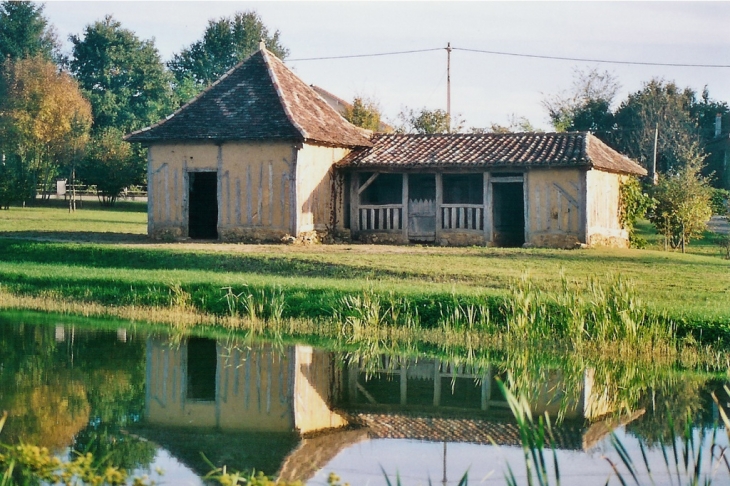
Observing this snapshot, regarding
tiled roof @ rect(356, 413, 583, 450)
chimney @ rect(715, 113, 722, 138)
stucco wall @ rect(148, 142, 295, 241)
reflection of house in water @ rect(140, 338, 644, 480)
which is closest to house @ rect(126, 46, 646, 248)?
stucco wall @ rect(148, 142, 295, 241)

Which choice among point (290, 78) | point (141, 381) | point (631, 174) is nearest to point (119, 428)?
point (141, 381)

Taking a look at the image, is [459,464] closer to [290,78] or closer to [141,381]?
[141,381]

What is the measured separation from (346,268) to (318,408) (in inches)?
442

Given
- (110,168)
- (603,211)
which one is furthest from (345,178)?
(110,168)

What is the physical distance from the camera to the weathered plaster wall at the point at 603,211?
99.3 ft

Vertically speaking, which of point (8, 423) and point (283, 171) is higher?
point (283, 171)

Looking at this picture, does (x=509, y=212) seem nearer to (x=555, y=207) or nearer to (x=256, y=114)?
(x=555, y=207)

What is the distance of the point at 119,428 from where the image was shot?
1118cm

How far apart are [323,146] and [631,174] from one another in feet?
33.0

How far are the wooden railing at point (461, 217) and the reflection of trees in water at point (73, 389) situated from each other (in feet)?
50.5

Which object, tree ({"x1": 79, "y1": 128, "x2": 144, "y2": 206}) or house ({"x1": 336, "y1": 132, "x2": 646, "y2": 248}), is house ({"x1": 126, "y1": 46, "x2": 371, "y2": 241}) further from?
tree ({"x1": 79, "y1": 128, "x2": 144, "y2": 206})

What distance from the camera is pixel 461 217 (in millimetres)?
31688

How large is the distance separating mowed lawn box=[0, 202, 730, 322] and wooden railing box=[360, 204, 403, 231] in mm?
2022

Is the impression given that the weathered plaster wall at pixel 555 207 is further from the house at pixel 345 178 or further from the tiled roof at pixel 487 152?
the tiled roof at pixel 487 152
